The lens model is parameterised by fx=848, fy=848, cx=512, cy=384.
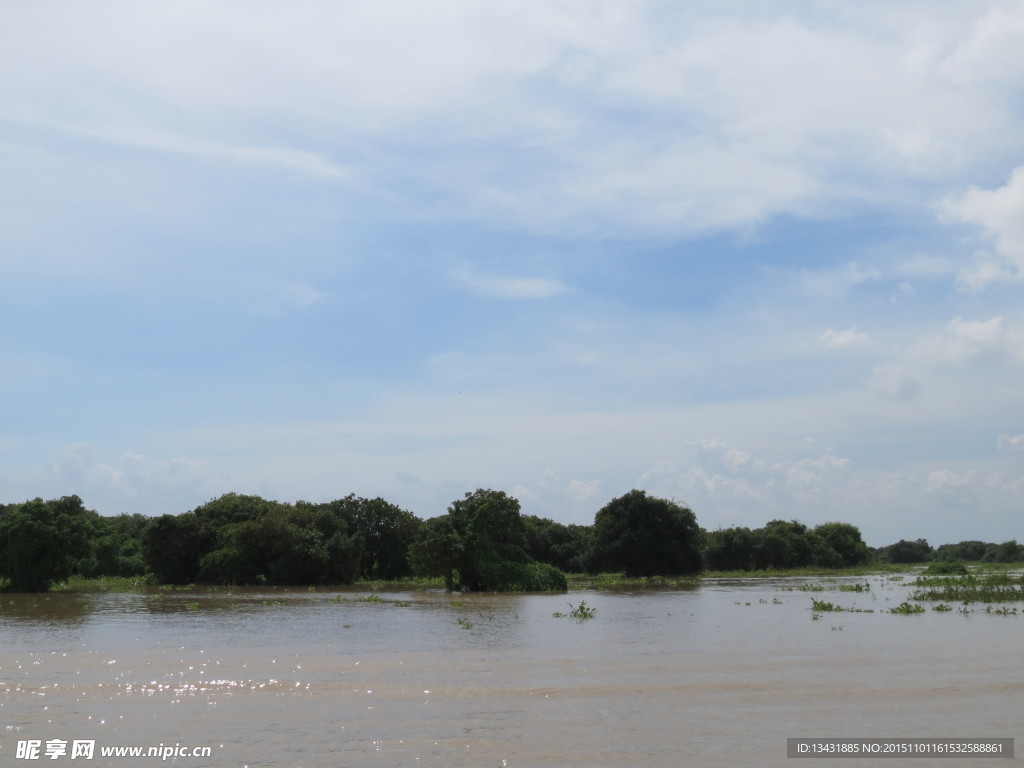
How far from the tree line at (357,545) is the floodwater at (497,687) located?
1846 cm

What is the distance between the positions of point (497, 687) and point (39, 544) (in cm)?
3869

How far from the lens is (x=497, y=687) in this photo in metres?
15.7

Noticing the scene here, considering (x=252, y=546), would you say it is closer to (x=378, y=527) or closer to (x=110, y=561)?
(x=378, y=527)

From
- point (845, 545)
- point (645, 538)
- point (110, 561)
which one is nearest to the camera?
point (110, 561)

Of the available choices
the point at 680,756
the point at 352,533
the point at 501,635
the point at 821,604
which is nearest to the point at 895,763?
the point at 680,756

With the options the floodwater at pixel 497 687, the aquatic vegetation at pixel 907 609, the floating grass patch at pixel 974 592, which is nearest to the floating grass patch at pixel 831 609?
the aquatic vegetation at pixel 907 609

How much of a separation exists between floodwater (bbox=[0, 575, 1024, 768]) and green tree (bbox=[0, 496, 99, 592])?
18.1m

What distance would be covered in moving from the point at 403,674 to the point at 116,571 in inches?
2349

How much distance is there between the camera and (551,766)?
35.2 feet

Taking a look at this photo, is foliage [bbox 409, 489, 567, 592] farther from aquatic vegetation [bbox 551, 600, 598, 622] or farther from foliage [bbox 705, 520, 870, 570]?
foliage [bbox 705, 520, 870, 570]

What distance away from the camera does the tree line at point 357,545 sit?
46500 mm

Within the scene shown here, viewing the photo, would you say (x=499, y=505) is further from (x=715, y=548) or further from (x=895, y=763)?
(x=715, y=548)

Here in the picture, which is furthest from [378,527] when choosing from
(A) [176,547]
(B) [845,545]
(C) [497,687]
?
(B) [845,545]

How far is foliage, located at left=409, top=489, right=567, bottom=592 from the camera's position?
46.7m
